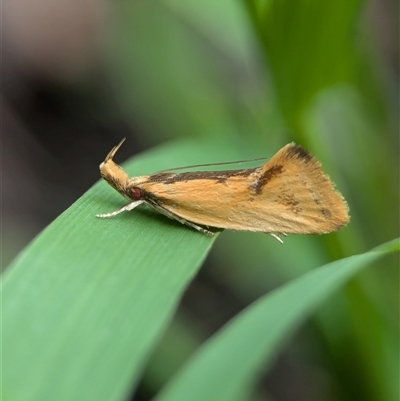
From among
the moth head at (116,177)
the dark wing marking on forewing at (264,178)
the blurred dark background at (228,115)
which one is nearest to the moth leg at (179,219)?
the moth head at (116,177)

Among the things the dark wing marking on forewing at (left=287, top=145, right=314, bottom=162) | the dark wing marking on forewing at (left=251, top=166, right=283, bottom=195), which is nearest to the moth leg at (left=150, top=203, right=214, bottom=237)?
the dark wing marking on forewing at (left=251, top=166, right=283, bottom=195)

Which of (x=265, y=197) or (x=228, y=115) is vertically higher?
(x=228, y=115)

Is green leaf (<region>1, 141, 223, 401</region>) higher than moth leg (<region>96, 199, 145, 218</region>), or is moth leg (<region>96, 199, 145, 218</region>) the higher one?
moth leg (<region>96, 199, 145, 218</region>)

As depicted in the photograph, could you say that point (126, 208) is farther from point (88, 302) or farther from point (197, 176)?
point (88, 302)

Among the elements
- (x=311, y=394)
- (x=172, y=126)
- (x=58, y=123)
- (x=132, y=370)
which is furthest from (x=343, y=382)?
(x=58, y=123)

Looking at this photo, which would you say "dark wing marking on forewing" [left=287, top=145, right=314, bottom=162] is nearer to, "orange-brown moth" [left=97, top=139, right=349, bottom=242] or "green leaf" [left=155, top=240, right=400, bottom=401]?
"orange-brown moth" [left=97, top=139, right=349, bottom=242]

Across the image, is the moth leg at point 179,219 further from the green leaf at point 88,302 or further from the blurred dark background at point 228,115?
the blurred dark background at point 228,115

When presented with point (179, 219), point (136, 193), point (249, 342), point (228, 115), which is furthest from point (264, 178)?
point (228, 115)
